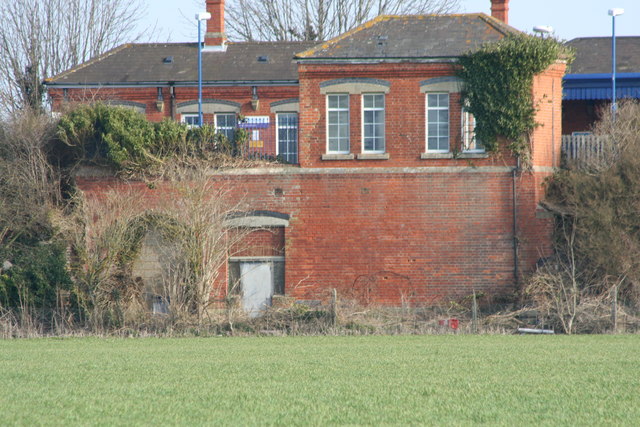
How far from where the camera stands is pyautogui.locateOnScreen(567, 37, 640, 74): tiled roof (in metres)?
36.4

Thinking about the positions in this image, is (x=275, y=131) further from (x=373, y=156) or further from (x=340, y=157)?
(x=373, y=156)

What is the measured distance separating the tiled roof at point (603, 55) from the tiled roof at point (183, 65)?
10754mm

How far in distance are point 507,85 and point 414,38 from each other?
328 centimetres

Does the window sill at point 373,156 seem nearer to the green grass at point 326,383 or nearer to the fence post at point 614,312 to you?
the fence post at point 614,312

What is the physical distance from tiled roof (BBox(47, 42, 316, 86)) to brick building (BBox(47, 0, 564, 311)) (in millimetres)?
8137

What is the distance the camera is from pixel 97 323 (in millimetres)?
24328

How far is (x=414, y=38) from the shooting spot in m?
28.1

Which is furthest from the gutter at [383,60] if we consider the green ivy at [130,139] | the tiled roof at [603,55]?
the tiled roof at [603,55]

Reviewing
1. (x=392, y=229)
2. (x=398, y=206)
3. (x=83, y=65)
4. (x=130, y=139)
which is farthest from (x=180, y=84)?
(x=392, y=229)

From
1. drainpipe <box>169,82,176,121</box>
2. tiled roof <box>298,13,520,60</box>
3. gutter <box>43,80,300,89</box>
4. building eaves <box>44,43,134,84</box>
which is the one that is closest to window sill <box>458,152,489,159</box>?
tiled roof <box>298,13,520,60</box>

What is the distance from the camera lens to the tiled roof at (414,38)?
89.7 feet

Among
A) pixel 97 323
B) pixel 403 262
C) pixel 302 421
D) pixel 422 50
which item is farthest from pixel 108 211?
pixel 302 421

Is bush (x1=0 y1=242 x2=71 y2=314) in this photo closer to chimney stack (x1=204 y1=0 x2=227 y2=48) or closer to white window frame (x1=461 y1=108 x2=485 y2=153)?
white window frame (x1=461 y1=108 x2=485 y2=153)

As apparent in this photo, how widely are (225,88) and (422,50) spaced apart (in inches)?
397
